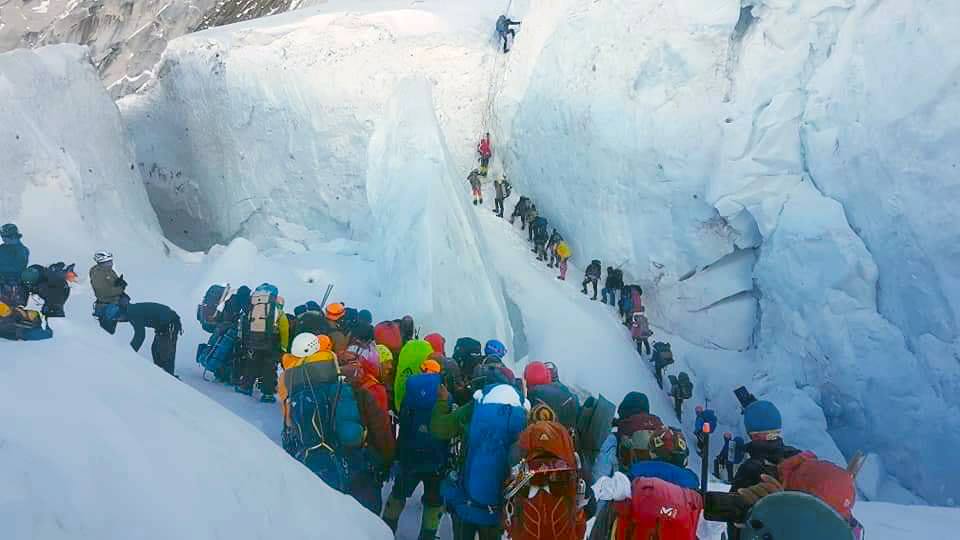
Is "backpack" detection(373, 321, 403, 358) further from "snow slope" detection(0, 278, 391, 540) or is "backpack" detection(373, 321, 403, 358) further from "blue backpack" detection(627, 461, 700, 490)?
"blue backpack" detection(627, 461, 700, 490)

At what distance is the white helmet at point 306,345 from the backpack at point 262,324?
191cm

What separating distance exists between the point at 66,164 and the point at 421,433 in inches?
A: 414

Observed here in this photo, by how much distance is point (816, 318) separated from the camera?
32.1ft

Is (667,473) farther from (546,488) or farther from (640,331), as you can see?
(640,331)

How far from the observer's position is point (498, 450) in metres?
3.35

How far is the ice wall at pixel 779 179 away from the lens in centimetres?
840

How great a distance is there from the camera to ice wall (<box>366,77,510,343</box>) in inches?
367

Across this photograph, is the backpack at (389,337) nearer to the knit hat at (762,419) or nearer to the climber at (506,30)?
the knit hat at (762,419)

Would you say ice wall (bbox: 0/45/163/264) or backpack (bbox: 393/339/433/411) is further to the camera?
ice wall (bbox: 0/45/163/264)

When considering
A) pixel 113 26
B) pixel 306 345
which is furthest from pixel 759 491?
pixel 113 26

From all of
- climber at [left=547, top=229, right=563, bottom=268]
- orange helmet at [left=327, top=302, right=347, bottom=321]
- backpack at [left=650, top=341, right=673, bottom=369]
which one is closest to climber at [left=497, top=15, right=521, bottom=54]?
climber at [left=547, top=229, right=563, bottom=268]

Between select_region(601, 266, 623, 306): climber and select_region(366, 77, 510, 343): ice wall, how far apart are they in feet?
8.55


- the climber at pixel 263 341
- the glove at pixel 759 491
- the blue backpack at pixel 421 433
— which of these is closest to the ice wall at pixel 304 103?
the climber at pixel 263 341

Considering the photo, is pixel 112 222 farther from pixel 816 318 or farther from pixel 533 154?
pixel 816 318
